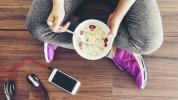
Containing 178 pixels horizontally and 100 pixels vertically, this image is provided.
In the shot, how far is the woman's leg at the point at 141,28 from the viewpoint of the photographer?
37.5 inches

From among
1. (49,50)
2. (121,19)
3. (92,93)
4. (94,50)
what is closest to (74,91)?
(92,93)

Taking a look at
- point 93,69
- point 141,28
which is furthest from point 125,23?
point 93,69

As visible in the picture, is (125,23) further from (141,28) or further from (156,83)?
(156,83)

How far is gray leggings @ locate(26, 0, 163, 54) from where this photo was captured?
3.14 feet

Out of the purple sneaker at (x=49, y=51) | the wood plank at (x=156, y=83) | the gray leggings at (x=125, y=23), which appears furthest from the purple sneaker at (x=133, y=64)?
the purple sneaker at (x=49, y=51)

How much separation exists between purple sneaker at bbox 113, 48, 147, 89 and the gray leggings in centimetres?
14

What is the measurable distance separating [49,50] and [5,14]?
10.5 inches

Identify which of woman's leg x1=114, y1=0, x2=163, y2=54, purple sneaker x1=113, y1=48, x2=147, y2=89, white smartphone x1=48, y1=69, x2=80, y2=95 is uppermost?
woman's leg x1=114, y1=0, x2=163, y2=54

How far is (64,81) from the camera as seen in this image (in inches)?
48.4

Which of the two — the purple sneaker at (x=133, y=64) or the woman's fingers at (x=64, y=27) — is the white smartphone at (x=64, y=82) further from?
the woman's fingers at (x=64, y=27)

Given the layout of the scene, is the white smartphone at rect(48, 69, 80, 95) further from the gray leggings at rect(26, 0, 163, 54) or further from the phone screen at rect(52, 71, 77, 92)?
the gray leggings at rect(26, 0, 163, 54)

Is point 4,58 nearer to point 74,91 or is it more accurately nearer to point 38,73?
point 38,73

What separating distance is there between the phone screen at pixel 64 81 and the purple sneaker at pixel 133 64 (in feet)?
0.63

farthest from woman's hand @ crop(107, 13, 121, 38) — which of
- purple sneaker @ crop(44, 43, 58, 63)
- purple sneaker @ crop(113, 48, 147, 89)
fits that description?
purple sneaker @ crop(44, 43, 58, 63)
